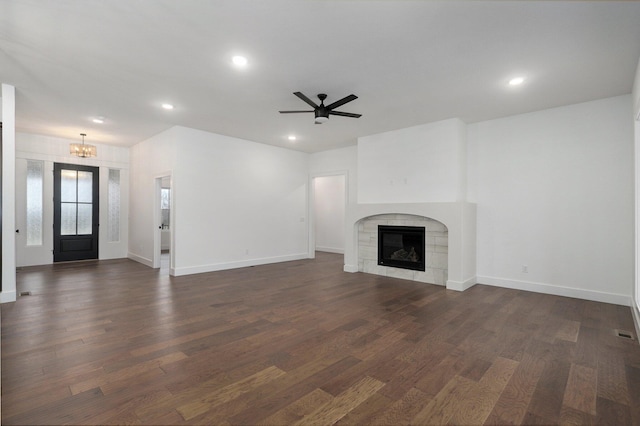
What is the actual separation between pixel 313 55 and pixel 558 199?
4349mm

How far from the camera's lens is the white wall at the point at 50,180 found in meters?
7.02

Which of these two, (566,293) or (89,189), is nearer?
(566,293)

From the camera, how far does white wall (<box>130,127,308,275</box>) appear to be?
6.28m

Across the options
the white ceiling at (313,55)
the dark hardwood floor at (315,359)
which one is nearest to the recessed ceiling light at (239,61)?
the white ceiling at (313,55)

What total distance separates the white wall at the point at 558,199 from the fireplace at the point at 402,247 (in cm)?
103

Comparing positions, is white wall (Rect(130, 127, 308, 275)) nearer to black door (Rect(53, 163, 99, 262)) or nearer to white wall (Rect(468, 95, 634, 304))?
black door (Rect(53, 163, 99, 262))

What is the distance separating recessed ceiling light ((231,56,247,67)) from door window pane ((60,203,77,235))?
6.77 m

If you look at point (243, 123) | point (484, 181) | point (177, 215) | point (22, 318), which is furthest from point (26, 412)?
point (484, 181)

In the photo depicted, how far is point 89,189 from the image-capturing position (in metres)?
7.97

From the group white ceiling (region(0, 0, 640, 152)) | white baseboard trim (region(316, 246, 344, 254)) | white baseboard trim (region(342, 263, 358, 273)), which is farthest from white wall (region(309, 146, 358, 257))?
white ceiling (region(0, 0, 640, 152))

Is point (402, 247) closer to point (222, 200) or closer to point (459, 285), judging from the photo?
point (459, 285)

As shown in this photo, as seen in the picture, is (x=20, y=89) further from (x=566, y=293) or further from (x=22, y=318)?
(x=566, y=293)

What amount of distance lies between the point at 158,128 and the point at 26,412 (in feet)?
18.3

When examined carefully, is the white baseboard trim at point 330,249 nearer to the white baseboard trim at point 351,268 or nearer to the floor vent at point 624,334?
the white baseboard trim at point 351,268
